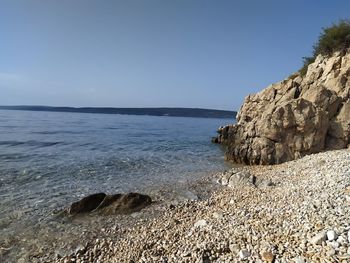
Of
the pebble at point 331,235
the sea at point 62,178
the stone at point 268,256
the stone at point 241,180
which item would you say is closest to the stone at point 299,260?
the stone at point 268,256

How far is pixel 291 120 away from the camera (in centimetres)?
2000

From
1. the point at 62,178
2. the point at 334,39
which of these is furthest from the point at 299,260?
the point at 334,39

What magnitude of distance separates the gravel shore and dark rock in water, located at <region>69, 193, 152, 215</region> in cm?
104

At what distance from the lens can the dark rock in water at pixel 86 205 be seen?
1115cm

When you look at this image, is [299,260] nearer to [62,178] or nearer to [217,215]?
[217,215]

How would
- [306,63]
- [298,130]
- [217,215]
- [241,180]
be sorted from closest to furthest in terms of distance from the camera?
[217,215] → [241,180] → [298,130] → [306,63]

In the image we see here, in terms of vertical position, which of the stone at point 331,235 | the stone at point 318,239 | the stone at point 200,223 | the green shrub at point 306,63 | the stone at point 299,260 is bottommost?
the stone at point 200,223

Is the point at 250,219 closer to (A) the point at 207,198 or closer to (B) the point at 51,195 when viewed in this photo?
(A) the point at 207,198

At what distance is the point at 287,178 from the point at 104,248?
946 cm

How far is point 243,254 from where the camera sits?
6.73 m

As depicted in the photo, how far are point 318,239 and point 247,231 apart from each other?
6.05ft

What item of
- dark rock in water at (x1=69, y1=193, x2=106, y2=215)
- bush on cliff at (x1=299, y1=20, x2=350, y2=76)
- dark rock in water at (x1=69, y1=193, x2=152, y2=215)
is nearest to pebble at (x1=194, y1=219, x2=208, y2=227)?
dark rock in water at (x1=69, y1=193, x2=152, y2=215)

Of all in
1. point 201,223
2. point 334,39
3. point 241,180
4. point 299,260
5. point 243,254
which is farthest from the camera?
point 334,39

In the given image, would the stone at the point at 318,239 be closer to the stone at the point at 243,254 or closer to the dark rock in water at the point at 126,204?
the stone at the point at 243,254
